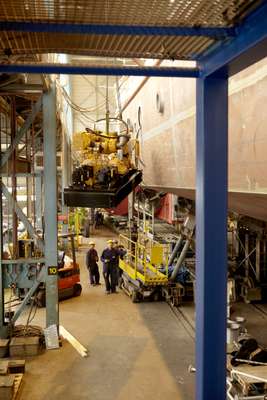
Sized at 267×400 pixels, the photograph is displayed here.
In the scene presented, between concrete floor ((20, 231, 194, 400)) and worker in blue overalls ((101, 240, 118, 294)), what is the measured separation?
1.39 m

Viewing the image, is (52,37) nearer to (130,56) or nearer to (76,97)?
(130,56)

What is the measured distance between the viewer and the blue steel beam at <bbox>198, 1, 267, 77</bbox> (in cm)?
211

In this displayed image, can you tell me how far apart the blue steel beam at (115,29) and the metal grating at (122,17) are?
0.02 meters

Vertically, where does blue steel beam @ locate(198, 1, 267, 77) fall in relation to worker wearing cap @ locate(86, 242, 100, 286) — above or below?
above

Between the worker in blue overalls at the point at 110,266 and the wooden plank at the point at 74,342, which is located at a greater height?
the worker in blue overalls at the point at 110,266

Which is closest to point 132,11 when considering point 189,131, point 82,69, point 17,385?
point 82,69

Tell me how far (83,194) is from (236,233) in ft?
18.2

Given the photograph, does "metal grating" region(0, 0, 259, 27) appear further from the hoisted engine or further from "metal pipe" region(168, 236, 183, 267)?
"metal pipe" region(168, 236, 183, 267)

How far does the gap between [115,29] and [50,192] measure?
6.43 meters

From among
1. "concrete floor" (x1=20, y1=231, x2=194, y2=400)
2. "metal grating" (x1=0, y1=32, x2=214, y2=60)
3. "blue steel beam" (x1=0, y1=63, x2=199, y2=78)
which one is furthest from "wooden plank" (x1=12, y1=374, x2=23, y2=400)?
"metal grating" (x1=0, y1=32, x2=214, y2=60)

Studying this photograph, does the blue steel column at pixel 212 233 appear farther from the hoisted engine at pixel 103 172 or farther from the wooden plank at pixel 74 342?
the wooden plank at pixel 74 342

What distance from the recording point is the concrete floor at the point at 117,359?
267 inches

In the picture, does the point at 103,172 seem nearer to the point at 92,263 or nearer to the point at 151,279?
the point at 151,279

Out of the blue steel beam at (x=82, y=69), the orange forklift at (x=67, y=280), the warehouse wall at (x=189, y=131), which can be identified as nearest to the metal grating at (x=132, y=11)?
the blue steel beam at (x=82, y=69)
